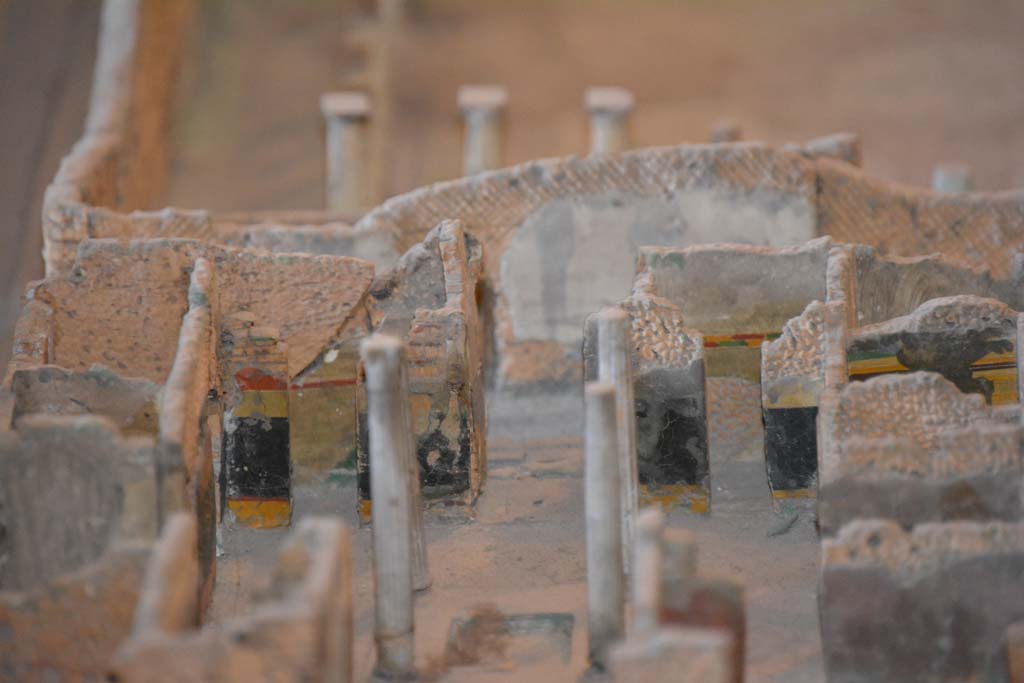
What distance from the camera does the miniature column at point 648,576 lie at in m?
8.18

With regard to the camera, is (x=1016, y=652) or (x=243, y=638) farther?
(x=1016, y=652)

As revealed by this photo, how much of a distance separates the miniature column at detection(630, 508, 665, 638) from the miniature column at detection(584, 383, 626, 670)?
654mm

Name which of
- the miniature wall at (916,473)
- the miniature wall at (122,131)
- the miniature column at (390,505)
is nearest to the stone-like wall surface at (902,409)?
the miniature wall at (916,473)

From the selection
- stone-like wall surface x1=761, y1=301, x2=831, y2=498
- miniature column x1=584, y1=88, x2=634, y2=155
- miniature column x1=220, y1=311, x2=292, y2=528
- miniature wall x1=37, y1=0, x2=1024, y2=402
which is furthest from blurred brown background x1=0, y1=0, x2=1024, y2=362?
stone-like wall surface x1=761, y1=301, x2=831, y2=498

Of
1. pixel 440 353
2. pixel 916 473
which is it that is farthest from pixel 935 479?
pixel 440 353

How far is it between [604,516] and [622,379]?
2.75ft

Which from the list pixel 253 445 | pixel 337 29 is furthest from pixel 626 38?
pixel 253 445

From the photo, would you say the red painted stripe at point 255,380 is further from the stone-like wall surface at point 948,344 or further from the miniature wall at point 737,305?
the stone-like wall surface at point 948,344

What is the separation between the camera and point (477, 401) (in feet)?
40.2

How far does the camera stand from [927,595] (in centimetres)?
927

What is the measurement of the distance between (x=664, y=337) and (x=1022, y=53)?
10311mm

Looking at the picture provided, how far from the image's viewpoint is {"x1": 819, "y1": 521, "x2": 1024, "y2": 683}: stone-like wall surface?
9258 millimetres

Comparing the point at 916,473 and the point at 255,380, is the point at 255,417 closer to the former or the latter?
the point at 255,380

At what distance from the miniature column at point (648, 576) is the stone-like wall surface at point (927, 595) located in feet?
3.48
